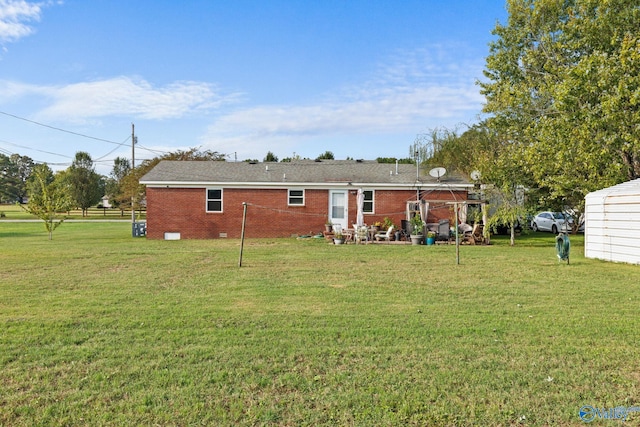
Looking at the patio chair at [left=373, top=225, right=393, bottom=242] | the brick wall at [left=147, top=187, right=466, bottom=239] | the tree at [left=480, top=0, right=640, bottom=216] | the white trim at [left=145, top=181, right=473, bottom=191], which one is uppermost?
the tree at [left=480, top=0, right=640, bottom=216]

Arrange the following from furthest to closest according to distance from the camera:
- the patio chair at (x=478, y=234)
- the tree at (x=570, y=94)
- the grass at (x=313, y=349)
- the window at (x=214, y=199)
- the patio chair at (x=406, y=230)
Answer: the window at (x=214, y=199) < the patio chair at (x=406, y=230) < the patio chair at (x=478, y=234) < the tree at (x=570, y=94) < the grass at (x=313, y=349)

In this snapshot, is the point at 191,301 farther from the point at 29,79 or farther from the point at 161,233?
the point at 29,79

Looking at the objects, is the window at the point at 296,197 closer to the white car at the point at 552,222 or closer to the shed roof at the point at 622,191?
the shed roof at the point at 622,191

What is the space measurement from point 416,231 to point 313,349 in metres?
13.8

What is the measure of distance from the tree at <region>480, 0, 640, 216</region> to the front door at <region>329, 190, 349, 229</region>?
294 inches

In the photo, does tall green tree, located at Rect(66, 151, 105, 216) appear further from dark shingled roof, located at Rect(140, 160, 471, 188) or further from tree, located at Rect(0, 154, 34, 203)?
tree, located at Rect(0, 154, 34, 203)

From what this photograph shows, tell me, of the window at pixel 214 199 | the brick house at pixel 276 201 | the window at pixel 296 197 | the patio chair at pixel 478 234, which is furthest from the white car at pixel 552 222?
the window at pixel 214 199

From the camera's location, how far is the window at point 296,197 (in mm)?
20623

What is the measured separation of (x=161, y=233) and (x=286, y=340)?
16984 mm

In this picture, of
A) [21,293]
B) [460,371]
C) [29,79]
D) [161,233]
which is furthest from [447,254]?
[29,79]

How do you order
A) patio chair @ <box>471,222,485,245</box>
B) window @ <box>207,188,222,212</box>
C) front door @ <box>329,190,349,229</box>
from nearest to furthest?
patio chair @ <box>471,222,485,245</box> → window @ <box>207,188,222,212</box> → front door @ <box>329,190,349,229</box>

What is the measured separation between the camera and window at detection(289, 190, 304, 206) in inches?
812

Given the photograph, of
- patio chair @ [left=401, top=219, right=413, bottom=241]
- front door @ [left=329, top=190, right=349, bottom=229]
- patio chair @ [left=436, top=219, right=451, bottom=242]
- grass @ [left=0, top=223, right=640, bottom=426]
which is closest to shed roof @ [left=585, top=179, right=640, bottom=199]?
grass @ [left=0, top=223, right=640, bottom=426]

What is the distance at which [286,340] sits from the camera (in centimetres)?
481
